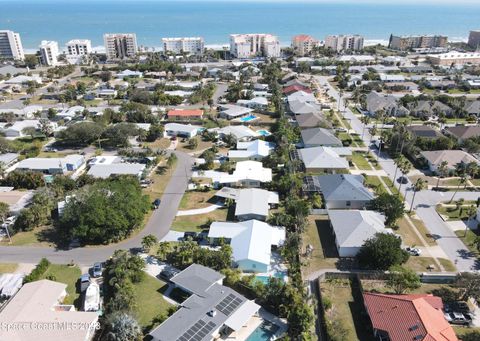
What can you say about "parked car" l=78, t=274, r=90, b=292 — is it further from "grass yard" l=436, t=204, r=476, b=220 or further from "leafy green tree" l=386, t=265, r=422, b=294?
"grass yard" l=436, t=204, r=476, b=220

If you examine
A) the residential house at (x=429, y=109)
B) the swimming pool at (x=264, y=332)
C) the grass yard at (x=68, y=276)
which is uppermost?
the residential house at (x=429, y=109)

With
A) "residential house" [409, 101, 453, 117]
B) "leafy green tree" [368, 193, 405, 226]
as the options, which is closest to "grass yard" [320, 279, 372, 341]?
"leafy green tree" [368, 193, 405, 226]

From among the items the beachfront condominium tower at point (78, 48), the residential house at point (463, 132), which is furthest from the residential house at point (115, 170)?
the beachfront condominium tower at point (78, 48)

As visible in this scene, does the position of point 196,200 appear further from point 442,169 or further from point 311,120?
point 442,169

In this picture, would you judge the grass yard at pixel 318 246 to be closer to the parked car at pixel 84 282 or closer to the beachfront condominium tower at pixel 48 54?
the parked car at pixel 84 282

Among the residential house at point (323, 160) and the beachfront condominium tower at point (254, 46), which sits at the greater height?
the beachfront condominium tower at point (254, 46)

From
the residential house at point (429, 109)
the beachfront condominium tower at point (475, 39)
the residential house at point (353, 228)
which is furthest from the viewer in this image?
the beachfront condominium tower at point (475, 39)
